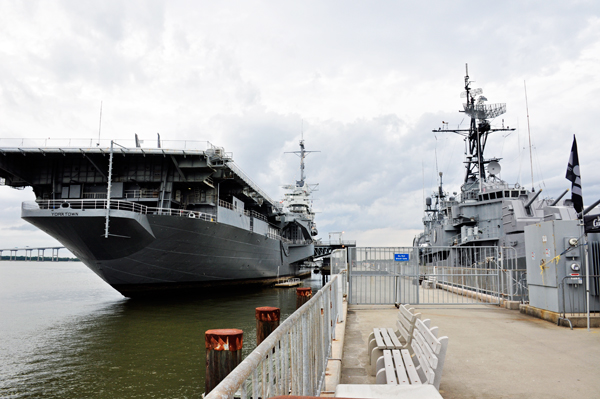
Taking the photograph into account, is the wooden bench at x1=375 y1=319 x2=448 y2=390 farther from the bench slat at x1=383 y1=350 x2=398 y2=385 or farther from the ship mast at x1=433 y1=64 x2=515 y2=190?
the ship mast at x1=433 y1=64 x2=515 y2=190

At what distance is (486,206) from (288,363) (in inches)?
959

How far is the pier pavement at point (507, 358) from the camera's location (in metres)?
4.06

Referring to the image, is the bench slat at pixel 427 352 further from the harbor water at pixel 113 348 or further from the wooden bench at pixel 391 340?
the harbor water at pixel 113 348

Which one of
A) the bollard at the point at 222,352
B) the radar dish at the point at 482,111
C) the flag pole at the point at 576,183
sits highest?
the radar dish at the point at 482,111

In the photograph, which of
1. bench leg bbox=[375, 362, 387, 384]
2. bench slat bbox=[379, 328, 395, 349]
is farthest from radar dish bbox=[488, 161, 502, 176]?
bench leg bbox=[375, 362, 387, 384]

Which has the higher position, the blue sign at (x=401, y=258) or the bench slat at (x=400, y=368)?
the blue sign at (x=401, y=258)

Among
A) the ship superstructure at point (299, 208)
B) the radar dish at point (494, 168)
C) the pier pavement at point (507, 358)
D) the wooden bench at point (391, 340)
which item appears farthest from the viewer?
the ship superstructure at point (299, 208)

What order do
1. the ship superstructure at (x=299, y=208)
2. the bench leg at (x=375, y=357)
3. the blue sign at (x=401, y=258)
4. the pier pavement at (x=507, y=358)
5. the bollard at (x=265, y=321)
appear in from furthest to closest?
the ship superstructure at (x=299, y=208) → the blue sign at (x=401, y=258) → the bollard at (x=265, y=321) → the bench leg at (x=375, y=357) → the pier pavement at (x=507, y=358)

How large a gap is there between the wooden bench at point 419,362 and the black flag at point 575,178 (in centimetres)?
508

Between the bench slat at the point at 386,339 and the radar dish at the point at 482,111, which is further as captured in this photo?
the radar dish at the point at 482,111

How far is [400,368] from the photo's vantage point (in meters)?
3.71

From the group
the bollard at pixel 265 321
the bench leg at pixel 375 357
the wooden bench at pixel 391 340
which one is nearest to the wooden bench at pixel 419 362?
the wooden bench at pixel 391 340

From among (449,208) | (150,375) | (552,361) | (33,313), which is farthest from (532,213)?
(33,313)

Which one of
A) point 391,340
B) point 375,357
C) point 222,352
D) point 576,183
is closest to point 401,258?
point 576,183
